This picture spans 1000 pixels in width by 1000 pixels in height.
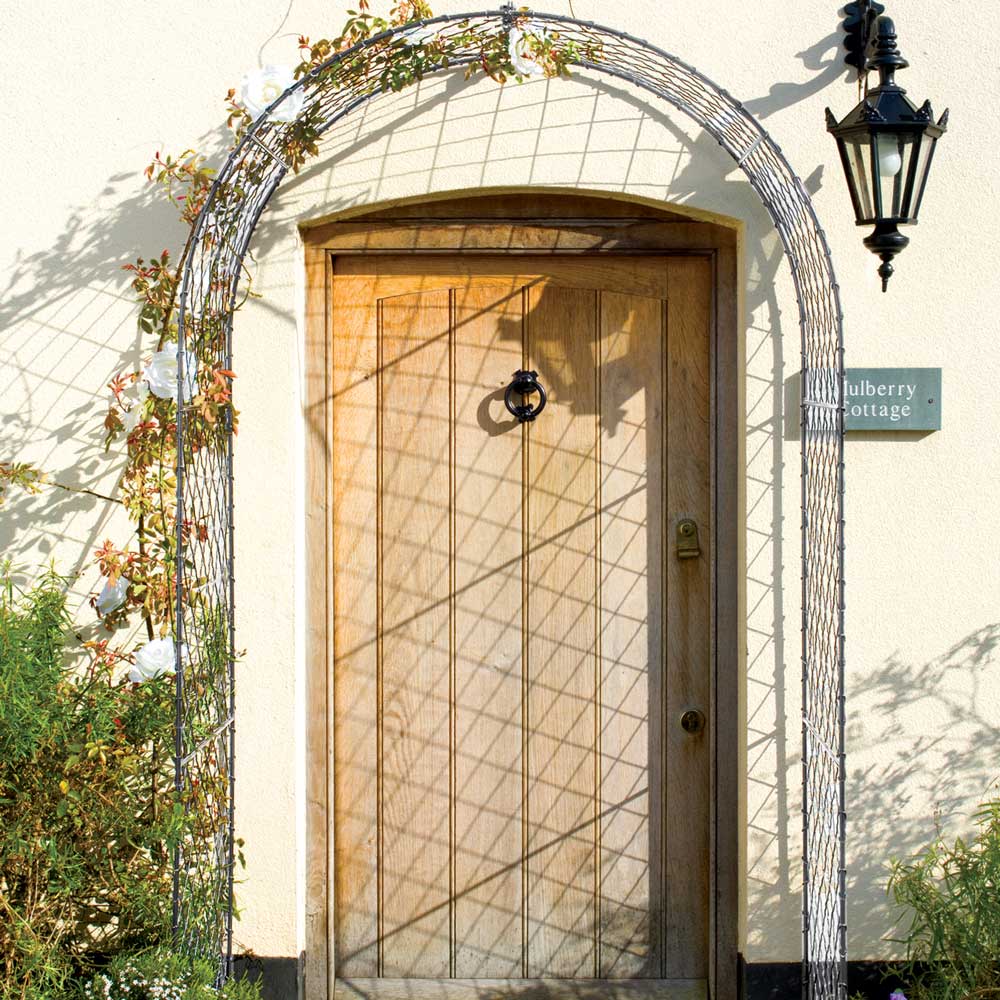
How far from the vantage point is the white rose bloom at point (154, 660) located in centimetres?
304

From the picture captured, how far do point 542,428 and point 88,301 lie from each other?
1.38m

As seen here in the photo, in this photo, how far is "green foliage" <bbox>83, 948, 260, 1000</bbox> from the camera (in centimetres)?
290

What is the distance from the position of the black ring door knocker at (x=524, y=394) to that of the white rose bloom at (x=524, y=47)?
0.88m

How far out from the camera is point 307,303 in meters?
3.62

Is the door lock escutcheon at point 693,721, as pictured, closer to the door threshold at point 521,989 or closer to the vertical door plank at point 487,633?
the vertical door plank at point 487,633

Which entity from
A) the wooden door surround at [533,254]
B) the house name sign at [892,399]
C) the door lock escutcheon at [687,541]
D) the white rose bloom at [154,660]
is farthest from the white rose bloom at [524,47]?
the white rose bloom at [154,660]

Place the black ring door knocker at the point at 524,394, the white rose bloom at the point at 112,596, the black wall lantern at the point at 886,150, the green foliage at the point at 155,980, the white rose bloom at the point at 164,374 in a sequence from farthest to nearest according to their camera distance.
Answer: the black ring door knocker at the point at 524,394
the white rose bloom at the point at 112,596
the white rose bloom at the point at 164,374
the black wall lantern at the point at 886,150
the green foliage at the point at 155,980

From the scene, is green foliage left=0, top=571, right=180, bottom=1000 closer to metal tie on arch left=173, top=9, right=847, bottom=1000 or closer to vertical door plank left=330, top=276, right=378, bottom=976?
metal tie on arch left=173, top=9, right=847, bottom=1000

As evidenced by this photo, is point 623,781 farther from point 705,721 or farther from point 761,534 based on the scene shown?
point 761,534

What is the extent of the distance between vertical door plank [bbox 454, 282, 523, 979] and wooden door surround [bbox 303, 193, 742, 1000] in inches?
8.2

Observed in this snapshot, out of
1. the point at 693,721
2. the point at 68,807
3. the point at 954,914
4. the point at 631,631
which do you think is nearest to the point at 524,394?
the point at 631,631

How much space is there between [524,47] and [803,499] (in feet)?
4.63

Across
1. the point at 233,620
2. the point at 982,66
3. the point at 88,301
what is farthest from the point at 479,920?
the point at 982,66

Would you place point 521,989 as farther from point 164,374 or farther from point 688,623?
point 164,374
